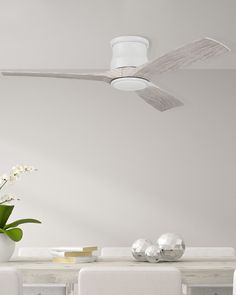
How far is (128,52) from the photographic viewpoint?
11.4 feet

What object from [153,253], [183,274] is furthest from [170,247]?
[183,274]

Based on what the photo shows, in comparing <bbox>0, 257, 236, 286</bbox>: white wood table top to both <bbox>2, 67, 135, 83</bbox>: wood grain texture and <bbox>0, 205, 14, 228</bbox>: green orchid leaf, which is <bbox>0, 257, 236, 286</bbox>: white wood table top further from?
<bbox>2, 67, 135, 83</bbox>: wood grain texture

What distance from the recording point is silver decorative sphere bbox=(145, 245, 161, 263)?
9.08 feet

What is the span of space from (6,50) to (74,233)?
1642 millimetres

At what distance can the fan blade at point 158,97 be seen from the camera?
11.2ft

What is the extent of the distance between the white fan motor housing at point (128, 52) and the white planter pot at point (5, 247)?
4.02 feet

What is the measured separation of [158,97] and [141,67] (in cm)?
46

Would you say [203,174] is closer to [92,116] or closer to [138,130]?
[138,130]

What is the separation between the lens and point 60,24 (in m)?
3.84

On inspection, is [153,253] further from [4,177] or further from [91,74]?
[91,74]

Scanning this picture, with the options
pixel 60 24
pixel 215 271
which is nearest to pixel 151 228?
pixel 60 24

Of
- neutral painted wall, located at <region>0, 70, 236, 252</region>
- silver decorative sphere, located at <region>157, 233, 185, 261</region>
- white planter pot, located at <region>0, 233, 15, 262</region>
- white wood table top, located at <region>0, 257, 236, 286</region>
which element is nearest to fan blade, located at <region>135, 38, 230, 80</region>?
silver decorative sphere, located at <region>157, 233, 185, 261</region>

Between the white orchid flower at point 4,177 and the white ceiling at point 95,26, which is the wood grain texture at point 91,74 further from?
the white orchid flower at point 4,177

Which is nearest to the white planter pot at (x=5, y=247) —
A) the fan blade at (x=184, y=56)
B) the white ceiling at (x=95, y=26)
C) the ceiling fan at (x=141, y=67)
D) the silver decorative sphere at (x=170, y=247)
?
the silver decorative sphere at (x=170, y=247)
